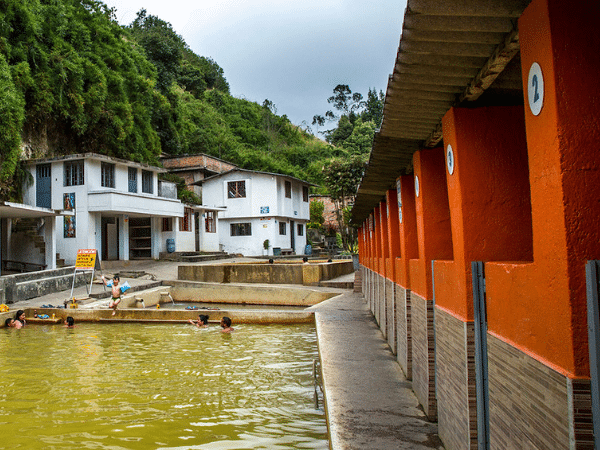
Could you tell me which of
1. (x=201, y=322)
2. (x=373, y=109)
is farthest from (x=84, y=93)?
(x=373, y=109)

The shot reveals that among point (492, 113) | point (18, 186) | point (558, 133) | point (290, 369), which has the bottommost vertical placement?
point (290, 369)

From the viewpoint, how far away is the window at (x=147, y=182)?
28.3 meters

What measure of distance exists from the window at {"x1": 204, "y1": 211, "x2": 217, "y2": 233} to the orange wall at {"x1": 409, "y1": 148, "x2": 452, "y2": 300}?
28.6 metres

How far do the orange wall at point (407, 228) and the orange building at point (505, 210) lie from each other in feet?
3.50

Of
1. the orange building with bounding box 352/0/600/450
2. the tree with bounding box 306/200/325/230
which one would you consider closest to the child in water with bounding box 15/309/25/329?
the orange building with bounding box 352/0/600/450

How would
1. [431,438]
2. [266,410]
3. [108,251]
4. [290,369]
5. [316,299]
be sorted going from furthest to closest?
[108,251]
[316,299]
[290,369]
[266,410]
[431,438]

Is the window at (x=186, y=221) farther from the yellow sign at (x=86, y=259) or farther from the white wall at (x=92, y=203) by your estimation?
the yellow sign at (x=86, y=259)

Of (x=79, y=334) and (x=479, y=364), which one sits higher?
(x=479, y=364)

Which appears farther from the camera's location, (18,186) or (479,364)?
(18,186)

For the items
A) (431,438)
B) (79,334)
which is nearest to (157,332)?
(79,334)

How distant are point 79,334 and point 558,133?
44.1ft

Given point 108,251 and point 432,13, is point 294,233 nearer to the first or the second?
point 108,251

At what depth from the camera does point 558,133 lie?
7.54 ft

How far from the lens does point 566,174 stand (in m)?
2.29
